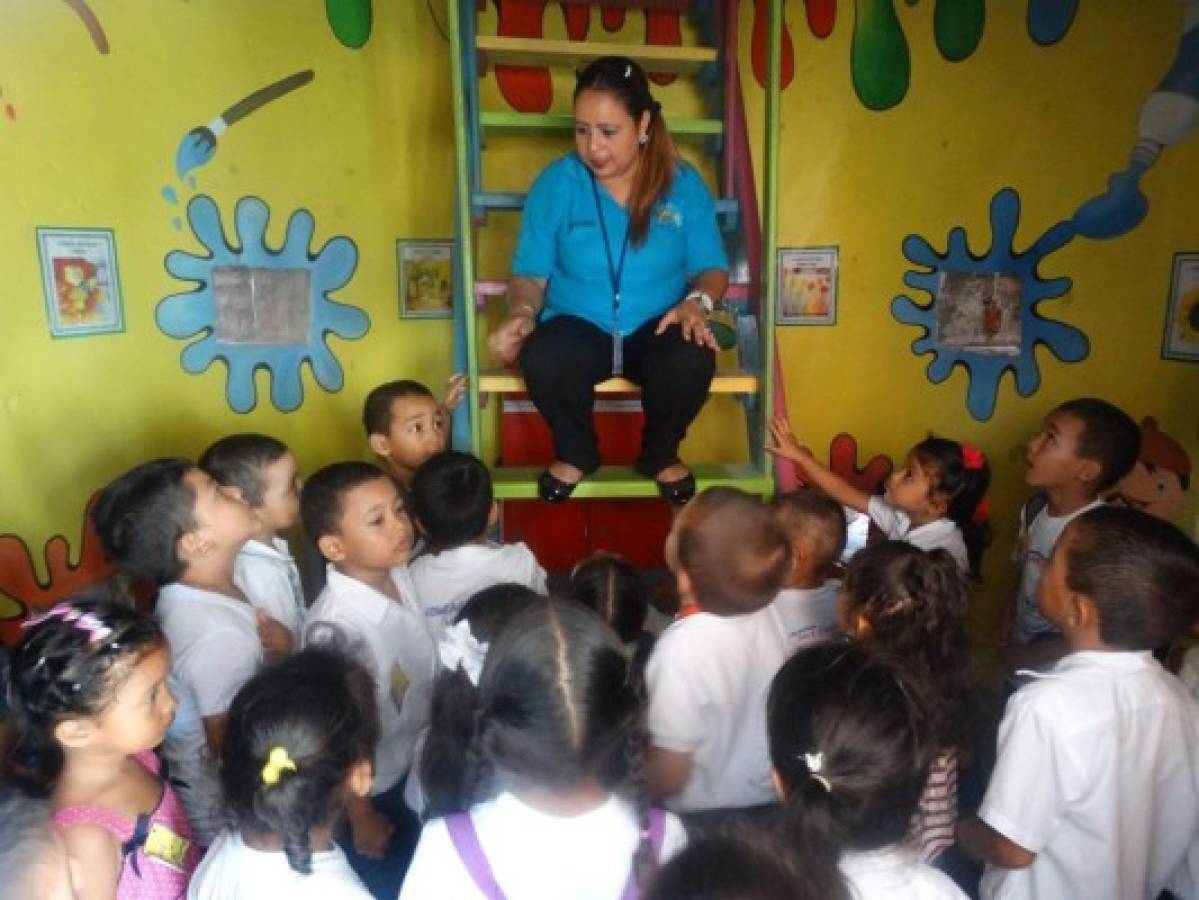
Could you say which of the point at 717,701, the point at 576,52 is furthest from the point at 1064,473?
the point at 576,52

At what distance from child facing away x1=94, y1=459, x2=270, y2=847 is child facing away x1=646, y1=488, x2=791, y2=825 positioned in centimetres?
77

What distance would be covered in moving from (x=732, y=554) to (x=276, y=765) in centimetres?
81

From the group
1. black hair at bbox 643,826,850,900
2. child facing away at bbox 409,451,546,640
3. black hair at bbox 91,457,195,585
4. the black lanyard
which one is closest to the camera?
black hair at bbox 643,826,850,900

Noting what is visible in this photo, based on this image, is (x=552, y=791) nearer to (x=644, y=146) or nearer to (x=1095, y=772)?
(x=1095, y=772)

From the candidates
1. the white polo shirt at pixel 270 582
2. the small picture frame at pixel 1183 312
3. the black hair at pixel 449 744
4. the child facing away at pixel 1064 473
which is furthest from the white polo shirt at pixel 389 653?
the small picture frame at pixel 1183 312

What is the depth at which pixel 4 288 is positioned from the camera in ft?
7.25

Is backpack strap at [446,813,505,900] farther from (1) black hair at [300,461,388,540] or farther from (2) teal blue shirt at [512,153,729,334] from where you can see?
(2) teal blue shirt at [512,153,729,334]

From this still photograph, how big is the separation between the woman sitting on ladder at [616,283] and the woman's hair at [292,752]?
998 millimetres

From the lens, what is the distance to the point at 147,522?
1.72 m

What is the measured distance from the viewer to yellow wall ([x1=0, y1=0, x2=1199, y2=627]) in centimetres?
249

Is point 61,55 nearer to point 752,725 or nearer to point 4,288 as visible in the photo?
point 4,288

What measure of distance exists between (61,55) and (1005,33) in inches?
113

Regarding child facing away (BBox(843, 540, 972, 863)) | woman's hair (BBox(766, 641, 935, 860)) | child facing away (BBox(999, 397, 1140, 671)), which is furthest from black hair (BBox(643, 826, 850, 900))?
child facing away (BBox(999, 397, 1140, 671))

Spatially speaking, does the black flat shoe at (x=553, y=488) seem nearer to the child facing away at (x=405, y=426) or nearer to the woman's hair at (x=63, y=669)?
the child facing away at (x=405, y=426)
